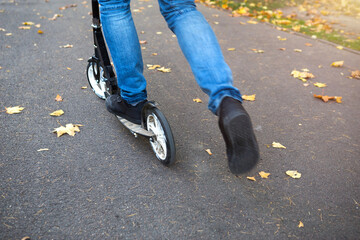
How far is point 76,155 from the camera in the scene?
233cm

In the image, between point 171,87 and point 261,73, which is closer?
point 171,87

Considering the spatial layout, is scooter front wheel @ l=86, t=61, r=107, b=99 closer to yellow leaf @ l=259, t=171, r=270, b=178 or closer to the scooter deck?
the scooter deck

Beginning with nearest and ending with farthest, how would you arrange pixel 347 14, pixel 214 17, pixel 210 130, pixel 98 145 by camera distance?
pixel 98 145 < pixel 210 130 < pixel 214 17 < pixel 347 14

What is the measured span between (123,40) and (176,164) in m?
0.96

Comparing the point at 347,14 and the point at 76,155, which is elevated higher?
the point at 76,155

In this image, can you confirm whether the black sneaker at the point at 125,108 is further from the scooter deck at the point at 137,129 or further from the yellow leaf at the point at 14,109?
the yellow leaf at the point at 14,109

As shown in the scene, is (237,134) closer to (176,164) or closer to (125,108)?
(176,164)

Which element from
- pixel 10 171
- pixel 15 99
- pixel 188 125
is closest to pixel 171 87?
pixel 188 125

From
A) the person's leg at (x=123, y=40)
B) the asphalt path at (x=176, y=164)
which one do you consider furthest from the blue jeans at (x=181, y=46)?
the asphalt path at (x=176, y=164)

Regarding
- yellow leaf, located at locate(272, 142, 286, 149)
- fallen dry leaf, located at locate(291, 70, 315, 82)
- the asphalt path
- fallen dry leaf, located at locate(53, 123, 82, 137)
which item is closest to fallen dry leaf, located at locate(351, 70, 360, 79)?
the asphalt path

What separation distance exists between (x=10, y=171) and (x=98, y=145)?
2.09 feet

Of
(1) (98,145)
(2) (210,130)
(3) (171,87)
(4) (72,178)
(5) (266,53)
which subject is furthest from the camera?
(5) (266,53)

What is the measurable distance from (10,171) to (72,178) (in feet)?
1.45

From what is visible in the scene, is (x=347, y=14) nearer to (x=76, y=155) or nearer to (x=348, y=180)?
(x=348, y=180)
